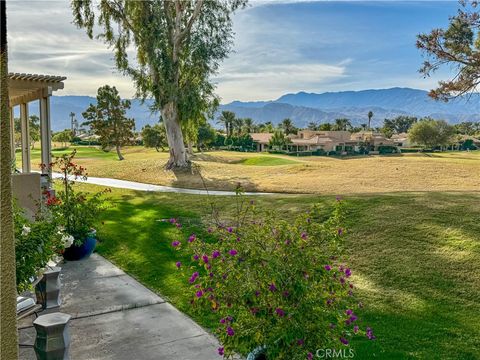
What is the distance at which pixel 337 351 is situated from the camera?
318 centimetres

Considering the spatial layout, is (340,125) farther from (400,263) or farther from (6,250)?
(6,250)

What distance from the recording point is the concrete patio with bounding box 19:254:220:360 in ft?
13.2

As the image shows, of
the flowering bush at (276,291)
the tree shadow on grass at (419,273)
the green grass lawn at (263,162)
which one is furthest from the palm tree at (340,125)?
the flowering bush at (276,291)

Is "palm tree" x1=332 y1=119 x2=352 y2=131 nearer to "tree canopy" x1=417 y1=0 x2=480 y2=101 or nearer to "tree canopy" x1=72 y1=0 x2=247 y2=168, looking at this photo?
"tree canopy" x1=72 y1=0 x2=247 y2=168

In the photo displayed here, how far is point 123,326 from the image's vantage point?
181 inches

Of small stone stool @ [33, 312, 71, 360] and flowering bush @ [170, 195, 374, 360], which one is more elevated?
flowering bush @ [170, 195, 374, 360]

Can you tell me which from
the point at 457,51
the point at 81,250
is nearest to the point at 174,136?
the point at 457,51

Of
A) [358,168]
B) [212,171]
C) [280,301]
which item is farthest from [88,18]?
[280,301]

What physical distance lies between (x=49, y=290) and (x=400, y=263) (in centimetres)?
477

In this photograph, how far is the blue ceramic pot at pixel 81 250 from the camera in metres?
6.95

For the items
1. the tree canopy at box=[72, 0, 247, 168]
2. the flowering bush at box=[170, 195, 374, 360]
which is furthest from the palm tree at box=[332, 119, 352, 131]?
the flowering bush at box=[170, 195, 374, 360]

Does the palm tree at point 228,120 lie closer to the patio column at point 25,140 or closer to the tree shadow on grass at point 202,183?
the tree shadow on grass at point 202,183

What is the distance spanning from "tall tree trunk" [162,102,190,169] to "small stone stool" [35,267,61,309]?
16007mm

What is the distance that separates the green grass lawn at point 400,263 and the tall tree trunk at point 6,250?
2.03 metres
